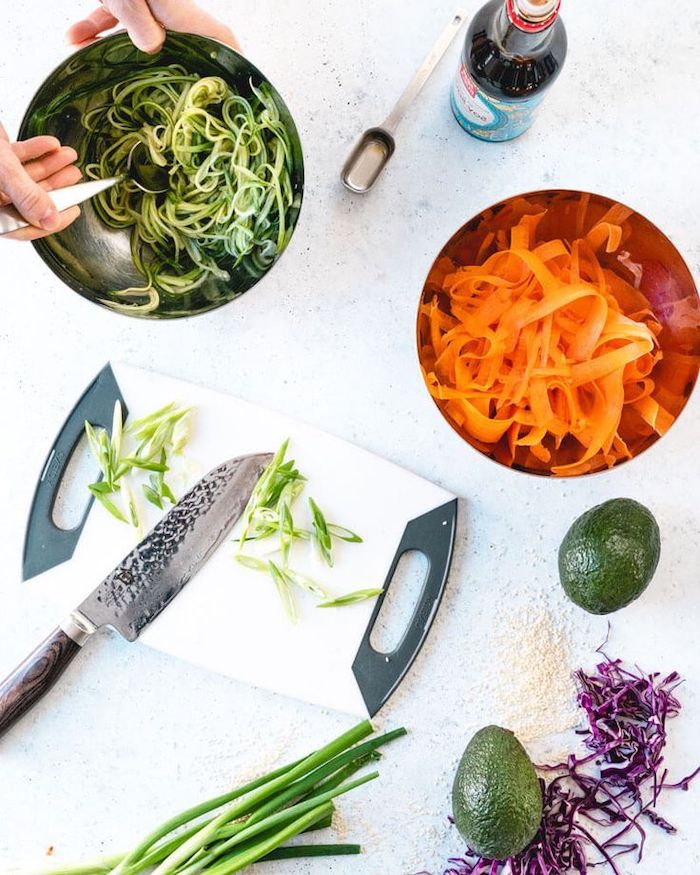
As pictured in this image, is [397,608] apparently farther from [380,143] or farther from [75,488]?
[380,143]

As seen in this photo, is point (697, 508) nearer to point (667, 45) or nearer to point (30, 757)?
point (667, 45)

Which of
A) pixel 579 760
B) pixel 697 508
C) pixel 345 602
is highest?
pixel 345 602

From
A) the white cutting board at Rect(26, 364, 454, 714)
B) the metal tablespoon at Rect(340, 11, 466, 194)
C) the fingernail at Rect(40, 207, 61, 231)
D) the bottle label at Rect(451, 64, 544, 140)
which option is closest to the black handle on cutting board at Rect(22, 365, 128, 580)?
the white cutting board at Rect(26, 364, 454, 714)

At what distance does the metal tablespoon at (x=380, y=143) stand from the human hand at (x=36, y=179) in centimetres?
36

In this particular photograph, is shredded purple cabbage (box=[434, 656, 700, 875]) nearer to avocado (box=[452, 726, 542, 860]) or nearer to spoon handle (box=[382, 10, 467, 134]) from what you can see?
avocado (box=[452, 726, 542, 860])

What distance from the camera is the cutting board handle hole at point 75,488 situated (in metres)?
1.25

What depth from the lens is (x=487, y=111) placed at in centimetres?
110

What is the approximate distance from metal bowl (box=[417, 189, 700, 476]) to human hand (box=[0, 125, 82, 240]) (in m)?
0.44

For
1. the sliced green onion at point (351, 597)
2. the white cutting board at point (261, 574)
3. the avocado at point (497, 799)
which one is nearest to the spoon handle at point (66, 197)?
the white cutting board at point (261, 574)

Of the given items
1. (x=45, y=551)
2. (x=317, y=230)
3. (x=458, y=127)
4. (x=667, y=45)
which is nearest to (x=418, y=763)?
(x=45, y=551)

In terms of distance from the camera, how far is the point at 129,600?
1.20 m

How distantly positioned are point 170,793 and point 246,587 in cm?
32

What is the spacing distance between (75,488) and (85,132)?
0.49 metres

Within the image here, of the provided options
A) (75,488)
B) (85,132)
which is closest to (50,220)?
(85,132)
